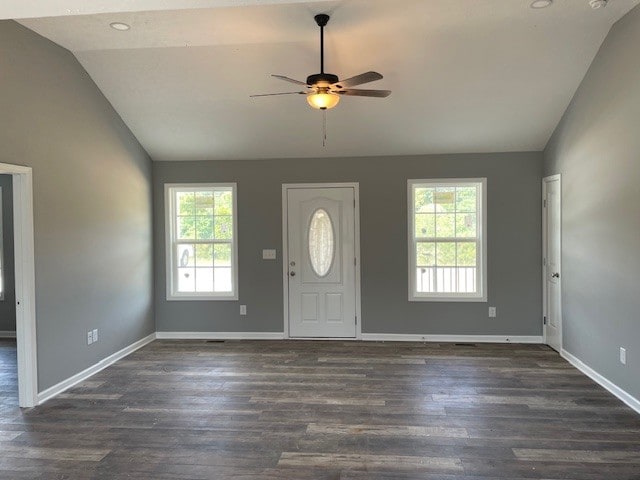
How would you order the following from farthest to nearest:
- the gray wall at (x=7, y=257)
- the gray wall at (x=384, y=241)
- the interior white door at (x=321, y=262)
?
the gray wall at (x=7, y=257) < the interior white door at (x=321, y=262) < the gray wall at (x=384, y=241)

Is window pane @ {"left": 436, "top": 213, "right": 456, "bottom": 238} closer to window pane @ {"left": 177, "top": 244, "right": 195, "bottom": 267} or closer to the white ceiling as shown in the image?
the white ceiling

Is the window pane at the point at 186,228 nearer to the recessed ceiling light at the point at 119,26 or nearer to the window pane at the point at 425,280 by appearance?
the recessed ceiling light at the point at 119,26

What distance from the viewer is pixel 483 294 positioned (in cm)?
543

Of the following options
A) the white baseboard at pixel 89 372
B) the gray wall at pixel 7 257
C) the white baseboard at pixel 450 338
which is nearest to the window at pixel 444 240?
the white baseboard at pixel 450 338

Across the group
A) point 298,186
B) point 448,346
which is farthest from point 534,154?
point 298,186

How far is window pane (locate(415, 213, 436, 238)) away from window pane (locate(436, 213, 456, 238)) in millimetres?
51

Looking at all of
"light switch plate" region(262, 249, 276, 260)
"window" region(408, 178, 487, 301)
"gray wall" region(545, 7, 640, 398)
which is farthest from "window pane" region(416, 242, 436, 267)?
"light switch plate" region(262, 249, 276, 260)

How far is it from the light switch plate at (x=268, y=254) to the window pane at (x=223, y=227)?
1.65 ft

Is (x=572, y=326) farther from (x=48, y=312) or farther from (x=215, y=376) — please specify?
(x=48, y=312)

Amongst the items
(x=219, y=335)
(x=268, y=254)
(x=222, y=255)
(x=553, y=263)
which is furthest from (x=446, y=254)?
(x=219, y=335)

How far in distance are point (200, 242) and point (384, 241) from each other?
2.42 metres

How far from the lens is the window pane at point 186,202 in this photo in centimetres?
584

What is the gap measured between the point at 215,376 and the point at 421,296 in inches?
106

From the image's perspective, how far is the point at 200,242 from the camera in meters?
5.80
